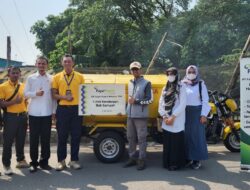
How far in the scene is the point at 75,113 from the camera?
716 centimetres

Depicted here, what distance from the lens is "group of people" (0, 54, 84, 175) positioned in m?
6.91

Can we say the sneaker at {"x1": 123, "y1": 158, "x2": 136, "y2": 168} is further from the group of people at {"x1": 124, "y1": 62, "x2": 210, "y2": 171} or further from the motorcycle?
the motorcycle

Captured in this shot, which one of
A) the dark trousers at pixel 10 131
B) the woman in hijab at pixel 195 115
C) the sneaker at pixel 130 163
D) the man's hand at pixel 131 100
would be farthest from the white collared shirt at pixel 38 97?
the woman in hijab at pixel 195 115

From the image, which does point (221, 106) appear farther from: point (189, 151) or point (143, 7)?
point (143, 7)

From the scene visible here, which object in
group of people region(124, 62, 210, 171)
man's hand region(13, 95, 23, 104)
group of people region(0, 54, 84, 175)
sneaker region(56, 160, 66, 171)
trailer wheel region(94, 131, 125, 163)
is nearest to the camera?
man's hand region(13, 95, 23, 104)

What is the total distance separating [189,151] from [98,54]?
25.3 metres

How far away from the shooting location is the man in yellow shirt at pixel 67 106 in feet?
23.1

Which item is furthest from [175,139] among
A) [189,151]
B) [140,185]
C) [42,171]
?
[42,171]

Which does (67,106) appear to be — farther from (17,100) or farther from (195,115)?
(195,115)

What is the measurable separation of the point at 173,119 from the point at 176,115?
85mm

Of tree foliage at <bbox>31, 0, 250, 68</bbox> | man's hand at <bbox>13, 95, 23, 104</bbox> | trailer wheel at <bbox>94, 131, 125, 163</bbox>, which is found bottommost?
trailer wheel at <bbox>94, 131, 125, 163</bbox>

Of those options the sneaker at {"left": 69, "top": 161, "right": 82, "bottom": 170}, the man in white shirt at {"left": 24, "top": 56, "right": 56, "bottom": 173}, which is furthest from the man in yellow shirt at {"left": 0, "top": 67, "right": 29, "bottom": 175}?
the sneaker at {"left": 69, "top": 161, "right": 82, "bottom": 170}

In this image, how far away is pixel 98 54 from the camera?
32.0 m

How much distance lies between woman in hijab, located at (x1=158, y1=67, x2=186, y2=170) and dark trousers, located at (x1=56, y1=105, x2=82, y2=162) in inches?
57.7
